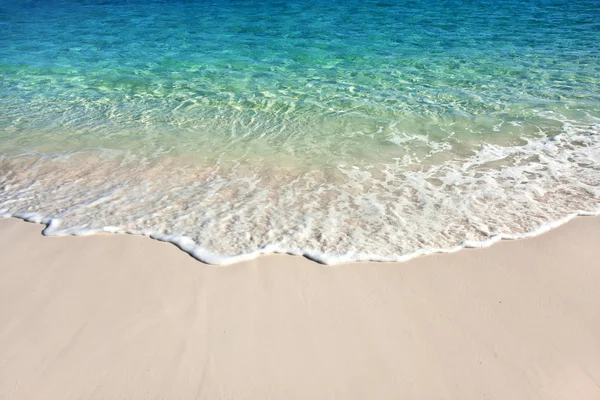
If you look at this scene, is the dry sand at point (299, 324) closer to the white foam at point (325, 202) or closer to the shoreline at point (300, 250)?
the shoreline at point (300, 250)

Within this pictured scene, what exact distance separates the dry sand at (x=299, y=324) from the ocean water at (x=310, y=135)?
34 centimetres

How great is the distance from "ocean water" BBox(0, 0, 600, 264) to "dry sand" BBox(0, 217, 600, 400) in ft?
1.11

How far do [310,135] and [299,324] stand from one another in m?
4.14

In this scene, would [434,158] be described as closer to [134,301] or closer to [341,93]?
[341,93]

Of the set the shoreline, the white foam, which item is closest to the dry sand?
the shoreline

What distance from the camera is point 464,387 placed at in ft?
9.48

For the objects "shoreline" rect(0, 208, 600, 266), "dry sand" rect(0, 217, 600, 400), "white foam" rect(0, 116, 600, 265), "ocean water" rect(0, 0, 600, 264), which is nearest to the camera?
"dry sand" rect(0, 217, 600, 400)

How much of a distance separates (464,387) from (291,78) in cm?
823

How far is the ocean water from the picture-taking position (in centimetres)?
463

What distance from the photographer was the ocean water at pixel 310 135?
463 cm

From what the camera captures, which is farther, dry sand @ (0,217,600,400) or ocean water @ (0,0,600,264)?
Result: ocean water @ (0,0,600,264)

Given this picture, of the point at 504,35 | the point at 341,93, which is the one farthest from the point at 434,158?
the point at 504,35

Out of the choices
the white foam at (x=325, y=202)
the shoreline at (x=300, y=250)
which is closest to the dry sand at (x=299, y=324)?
the shoreline at (x=300, y=250)

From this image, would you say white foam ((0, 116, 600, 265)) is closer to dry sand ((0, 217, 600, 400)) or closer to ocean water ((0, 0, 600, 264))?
ocean water ((0, 0, 600, 264))
